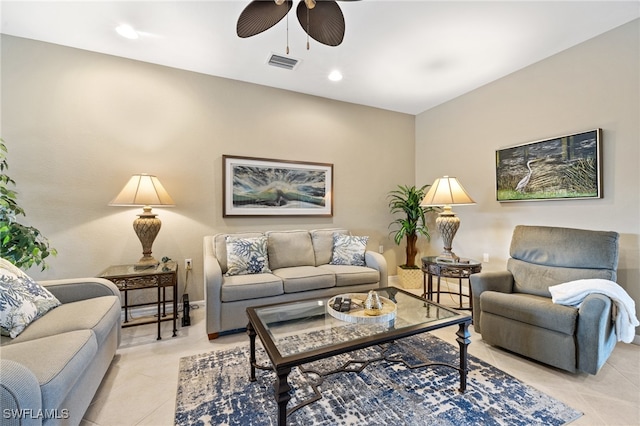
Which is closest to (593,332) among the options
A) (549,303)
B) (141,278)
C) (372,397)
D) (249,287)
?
(549,303)

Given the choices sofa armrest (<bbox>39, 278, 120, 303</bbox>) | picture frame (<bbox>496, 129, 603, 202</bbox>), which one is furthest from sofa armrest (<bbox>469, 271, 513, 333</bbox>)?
sofa armrest (<bbox>39, 278, 120, 303</bbox>)

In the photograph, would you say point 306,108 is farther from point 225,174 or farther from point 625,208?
point 625,208

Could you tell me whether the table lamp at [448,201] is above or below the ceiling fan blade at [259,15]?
below

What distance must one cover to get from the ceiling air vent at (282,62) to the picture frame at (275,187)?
3.64 feet

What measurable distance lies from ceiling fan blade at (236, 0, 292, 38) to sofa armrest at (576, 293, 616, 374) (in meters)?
2.82

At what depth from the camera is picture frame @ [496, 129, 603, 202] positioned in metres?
2.50

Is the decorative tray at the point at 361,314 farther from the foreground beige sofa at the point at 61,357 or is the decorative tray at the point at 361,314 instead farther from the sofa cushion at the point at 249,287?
the foreground beige sofa at the point at 61,357

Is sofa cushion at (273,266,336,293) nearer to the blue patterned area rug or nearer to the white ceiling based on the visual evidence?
the blue patterned area rug

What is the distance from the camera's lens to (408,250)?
13.4 feet

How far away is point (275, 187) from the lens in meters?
3.53

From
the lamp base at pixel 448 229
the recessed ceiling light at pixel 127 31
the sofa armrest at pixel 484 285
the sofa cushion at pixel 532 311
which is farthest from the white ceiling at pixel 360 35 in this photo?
the sofa cushion at pixel 532 311

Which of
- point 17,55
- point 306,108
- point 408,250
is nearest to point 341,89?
point 306,108

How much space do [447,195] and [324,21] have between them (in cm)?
213

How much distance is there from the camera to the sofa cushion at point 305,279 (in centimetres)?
268
